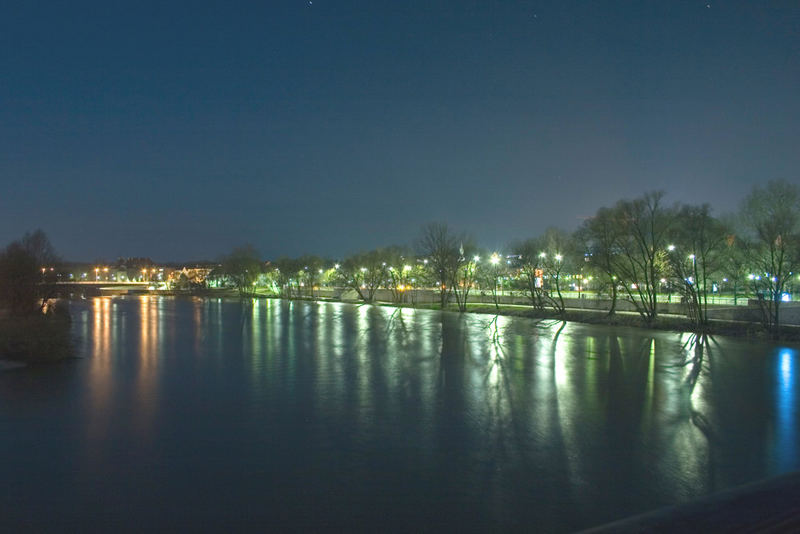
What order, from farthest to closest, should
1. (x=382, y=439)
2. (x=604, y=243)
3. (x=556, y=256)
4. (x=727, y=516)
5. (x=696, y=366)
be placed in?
(x=556, y=256) < (x=604, y=243) < (x=696, y=366) < (x=382, y=439) < (x=727, y=516)

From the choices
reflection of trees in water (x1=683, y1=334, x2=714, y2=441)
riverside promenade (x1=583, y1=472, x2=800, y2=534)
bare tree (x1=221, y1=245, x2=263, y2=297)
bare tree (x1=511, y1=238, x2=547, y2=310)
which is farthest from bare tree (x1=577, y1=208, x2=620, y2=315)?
bare tree (x1=221, y1=245, x2=263, y2=297)

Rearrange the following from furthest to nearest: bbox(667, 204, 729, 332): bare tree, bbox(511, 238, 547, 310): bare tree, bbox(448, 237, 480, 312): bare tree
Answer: bbox(448, 237, 480, 312): bare tree, bbox(511, 238, 547, 310): bare tree, bbox(667, 204, 729, 332): bare tree

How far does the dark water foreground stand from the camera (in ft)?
20.3

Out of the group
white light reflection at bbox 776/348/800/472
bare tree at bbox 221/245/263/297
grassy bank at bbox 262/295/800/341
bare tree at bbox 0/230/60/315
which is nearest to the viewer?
white light reflection at bbox 776/348/800/472

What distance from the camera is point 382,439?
8.92 m

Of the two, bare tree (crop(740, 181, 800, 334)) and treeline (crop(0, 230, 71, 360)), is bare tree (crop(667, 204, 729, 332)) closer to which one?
bare tree (crop(740, 181, 800, 334))

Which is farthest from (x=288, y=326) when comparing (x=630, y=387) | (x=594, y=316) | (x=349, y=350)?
(x=630, y=387)

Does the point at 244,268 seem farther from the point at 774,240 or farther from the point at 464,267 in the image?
the point at 774,240

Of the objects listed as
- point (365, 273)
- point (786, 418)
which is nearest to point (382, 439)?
point (786, 418)

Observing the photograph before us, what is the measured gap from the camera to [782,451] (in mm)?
8297

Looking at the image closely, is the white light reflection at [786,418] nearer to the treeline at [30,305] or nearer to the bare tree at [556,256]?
the treeline at [30,305]

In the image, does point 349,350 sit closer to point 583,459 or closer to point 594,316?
point 583,459

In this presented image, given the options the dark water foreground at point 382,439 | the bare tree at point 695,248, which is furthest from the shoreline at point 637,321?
the dark water foreground at point 382,439

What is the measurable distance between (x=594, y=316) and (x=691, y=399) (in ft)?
86.7
